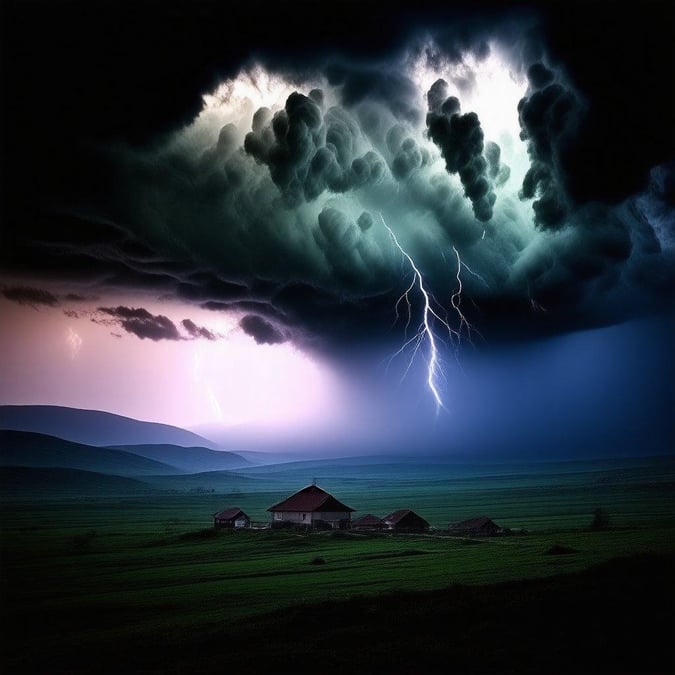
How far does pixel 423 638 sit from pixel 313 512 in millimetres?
51105

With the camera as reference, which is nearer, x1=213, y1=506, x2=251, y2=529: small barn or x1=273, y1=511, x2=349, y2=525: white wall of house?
x1=273, y1=511, x2=349, y2=525: white wall of house

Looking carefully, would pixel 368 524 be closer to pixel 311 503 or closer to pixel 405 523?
pixel 405 523

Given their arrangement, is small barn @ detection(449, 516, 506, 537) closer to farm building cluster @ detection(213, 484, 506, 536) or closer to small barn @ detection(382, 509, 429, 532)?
farm building cluster @ detection(213, 484, 506, 536)

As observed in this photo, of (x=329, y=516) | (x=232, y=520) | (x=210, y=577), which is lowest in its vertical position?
(x=210, y=577)

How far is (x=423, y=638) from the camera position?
1196 inches

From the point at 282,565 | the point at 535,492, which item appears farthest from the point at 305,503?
the point at 535,492

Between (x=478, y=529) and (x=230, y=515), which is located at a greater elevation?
(x=230, y=515)

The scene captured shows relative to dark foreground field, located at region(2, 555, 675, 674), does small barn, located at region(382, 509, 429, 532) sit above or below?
above

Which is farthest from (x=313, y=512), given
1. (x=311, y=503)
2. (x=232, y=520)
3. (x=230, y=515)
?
(x=230, y=515)

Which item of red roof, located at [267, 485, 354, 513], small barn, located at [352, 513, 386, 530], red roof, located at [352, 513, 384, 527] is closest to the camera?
small barn, located at [352, 513, 386, 530]

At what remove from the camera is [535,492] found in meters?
194

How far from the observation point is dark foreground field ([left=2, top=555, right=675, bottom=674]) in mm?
27719

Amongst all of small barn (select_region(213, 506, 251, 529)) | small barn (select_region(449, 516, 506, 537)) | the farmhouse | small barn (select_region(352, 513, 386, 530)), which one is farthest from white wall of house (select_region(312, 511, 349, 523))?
small barn (select_region(449, 516, 506, 537))

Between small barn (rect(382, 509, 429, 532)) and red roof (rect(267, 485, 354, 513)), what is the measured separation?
5.14 m
